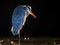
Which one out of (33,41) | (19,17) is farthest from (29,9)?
(33,41)

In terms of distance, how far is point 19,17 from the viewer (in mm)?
2297

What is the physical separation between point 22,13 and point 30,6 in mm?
105

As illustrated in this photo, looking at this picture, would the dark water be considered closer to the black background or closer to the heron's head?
the black background

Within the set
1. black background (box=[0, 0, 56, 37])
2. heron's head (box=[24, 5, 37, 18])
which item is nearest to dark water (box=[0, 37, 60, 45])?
black background (box=[0, 0, 56, 37])

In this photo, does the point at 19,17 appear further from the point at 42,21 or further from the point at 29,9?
the point at 42,21

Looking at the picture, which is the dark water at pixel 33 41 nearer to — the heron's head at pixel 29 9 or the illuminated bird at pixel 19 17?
the illuminated bird at pixel 19 17

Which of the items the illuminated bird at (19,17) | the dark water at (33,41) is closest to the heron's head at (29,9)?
the illuminated bird at (19,17)

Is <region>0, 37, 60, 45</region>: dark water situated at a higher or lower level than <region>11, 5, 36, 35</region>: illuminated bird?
lower

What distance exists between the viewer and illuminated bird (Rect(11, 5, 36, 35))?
229cm

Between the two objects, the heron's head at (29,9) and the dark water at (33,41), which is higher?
the heron's head at (29,9)

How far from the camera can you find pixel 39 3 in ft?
7.59

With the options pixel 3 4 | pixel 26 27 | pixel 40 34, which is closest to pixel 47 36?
pixel 40 34

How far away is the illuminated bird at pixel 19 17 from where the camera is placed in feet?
7.50

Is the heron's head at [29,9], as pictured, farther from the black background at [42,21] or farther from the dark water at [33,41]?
the dark water at [33,41]
